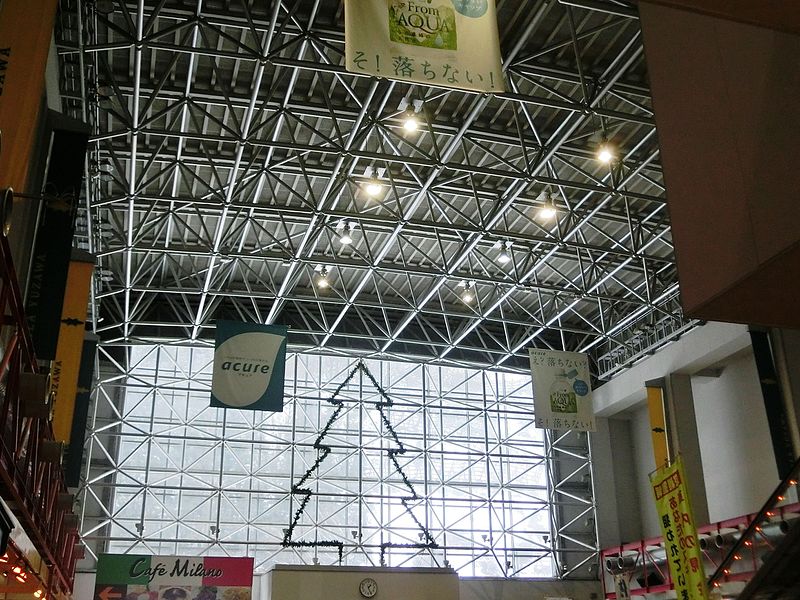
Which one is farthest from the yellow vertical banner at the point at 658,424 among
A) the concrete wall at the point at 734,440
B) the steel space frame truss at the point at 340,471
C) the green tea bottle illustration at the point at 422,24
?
the green tea bottle illustration at the point at 422,24

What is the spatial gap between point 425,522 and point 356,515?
1.98 meters

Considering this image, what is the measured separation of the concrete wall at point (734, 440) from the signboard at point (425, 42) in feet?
47.5

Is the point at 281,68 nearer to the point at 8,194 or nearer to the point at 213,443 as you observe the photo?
the point at 8,194

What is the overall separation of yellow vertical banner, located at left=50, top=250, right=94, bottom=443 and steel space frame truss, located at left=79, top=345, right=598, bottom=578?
1083 centimetres

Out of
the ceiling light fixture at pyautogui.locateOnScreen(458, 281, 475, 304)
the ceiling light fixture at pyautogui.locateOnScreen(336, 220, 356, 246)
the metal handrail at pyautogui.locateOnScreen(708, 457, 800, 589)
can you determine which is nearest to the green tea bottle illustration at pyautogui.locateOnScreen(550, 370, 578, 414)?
the ceiling light fixture at pyautogui.locateOnScreen(458, 281, 475, 304)

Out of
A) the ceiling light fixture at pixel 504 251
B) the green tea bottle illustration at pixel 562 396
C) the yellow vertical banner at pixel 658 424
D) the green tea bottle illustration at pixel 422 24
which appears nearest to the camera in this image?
the green tea bottle illustration at pixel 422 24

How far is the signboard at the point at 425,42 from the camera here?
8.16m

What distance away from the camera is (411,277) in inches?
928

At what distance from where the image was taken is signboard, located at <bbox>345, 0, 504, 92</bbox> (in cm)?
816

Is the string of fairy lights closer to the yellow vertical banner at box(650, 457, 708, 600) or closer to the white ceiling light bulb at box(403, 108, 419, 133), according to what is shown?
the white ceiling light bulb at box(403, 108, 419, 133)

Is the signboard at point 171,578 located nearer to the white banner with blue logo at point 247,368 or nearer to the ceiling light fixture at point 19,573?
the white banner with blue logo at point 247,368

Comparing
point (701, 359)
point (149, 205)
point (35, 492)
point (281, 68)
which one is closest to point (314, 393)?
point (149, 205)

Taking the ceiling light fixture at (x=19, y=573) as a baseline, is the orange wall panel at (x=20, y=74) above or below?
above

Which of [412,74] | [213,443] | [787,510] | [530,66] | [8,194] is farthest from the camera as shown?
[213,443]
